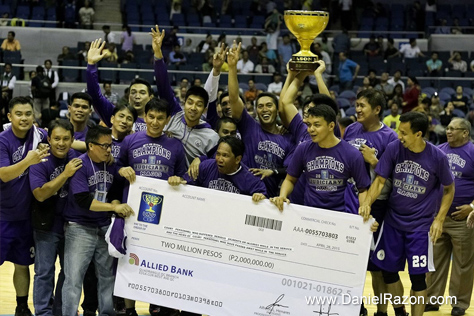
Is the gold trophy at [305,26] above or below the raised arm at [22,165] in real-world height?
above

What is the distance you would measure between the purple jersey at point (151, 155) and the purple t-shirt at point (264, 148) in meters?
0.72

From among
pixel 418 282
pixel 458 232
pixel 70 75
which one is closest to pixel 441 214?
pixel 418 282

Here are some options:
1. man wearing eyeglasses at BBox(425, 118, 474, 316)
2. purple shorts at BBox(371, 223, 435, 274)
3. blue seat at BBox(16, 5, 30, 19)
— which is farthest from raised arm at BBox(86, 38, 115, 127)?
blue seat at BBox(16, 5, 30, 19)

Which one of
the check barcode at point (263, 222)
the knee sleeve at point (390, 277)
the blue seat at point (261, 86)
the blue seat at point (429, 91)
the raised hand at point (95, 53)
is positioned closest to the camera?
the check barcode at point (263, 222)

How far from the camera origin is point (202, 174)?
636cm

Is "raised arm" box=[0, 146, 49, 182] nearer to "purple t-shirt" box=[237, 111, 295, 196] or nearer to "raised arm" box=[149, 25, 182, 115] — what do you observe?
"raised arm" box=[149, 25, 182, 115]

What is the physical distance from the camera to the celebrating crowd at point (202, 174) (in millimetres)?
6098

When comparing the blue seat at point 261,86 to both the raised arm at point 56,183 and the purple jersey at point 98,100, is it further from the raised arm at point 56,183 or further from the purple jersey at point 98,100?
A: the raised arm at point 56,183

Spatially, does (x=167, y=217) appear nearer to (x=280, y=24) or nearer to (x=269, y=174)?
(x=269, y=174)

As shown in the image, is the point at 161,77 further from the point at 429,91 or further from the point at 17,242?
the point at 429,91

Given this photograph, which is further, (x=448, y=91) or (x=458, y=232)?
(x=448, y=91)

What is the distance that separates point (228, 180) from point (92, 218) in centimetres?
117
